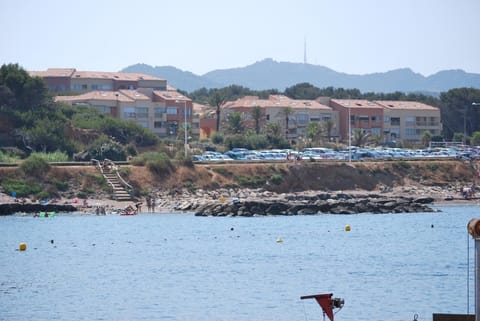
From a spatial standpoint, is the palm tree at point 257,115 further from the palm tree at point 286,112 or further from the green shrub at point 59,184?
the green shrub at point 59,184

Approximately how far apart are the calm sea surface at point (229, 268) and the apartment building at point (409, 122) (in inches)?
2590

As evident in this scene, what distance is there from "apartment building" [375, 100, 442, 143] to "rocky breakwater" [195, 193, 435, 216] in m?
55.3

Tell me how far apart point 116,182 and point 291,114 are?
54.3 m

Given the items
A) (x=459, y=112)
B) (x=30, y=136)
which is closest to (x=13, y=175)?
(x=30, y=136)

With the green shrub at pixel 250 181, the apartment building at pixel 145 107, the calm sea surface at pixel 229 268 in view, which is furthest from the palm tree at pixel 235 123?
the calm sea surface at pixel 229 268

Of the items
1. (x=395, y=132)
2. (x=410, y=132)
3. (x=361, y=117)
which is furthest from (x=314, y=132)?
(x=410, y=132)

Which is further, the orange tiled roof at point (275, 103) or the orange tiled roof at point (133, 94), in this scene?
Answer: the orange tiled roof at point (275, 103)

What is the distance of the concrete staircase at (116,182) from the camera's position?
287 feet

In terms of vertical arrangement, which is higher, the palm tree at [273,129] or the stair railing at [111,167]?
the palm tree at [273,129]

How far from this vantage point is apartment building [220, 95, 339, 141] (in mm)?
138250

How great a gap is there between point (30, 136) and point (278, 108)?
46516 millimetres

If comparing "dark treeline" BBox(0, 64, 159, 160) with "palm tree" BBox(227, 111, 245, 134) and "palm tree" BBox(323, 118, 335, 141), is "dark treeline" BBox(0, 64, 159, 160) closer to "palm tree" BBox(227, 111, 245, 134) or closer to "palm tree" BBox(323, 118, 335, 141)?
"palm tree" BBox(227, 111, 245, 134)

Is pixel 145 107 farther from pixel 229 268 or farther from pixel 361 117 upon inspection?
pixel 229 268

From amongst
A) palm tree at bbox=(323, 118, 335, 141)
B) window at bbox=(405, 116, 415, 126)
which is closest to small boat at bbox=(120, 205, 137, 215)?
palm tree at bbox=(323, 118, 335, 141)
